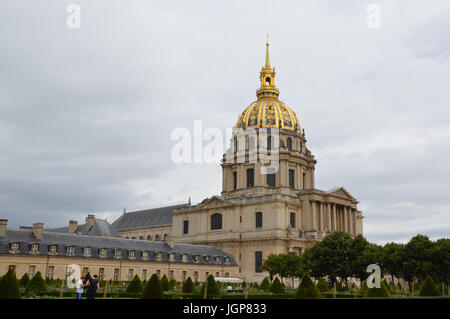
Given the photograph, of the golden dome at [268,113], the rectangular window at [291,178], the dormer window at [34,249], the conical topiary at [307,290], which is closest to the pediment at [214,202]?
the rectangular window at [291,178]

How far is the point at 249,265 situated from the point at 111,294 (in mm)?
42209

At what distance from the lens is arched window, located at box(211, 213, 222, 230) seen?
80312 millimetres

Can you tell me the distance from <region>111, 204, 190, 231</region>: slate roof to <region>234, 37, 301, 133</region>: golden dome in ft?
79.9

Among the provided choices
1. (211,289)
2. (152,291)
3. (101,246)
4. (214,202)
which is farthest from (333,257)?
(152,291)

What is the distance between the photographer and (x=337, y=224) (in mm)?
78562

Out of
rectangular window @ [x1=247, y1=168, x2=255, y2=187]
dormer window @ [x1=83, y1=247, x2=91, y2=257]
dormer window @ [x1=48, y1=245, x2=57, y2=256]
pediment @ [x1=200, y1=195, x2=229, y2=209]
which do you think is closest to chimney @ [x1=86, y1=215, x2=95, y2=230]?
pediment @ [x1=200, y1=195, x2=229, y2=209]

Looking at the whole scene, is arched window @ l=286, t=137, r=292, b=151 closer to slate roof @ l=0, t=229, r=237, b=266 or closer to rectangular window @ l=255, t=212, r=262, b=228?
rectangular window @ l=255, t=212, r=262, b=228

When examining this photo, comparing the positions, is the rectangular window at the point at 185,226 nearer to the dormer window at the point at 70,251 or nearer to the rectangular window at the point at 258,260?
the rectangular window at the point at 258,260

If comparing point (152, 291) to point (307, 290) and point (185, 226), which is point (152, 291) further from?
point (185, 226)
